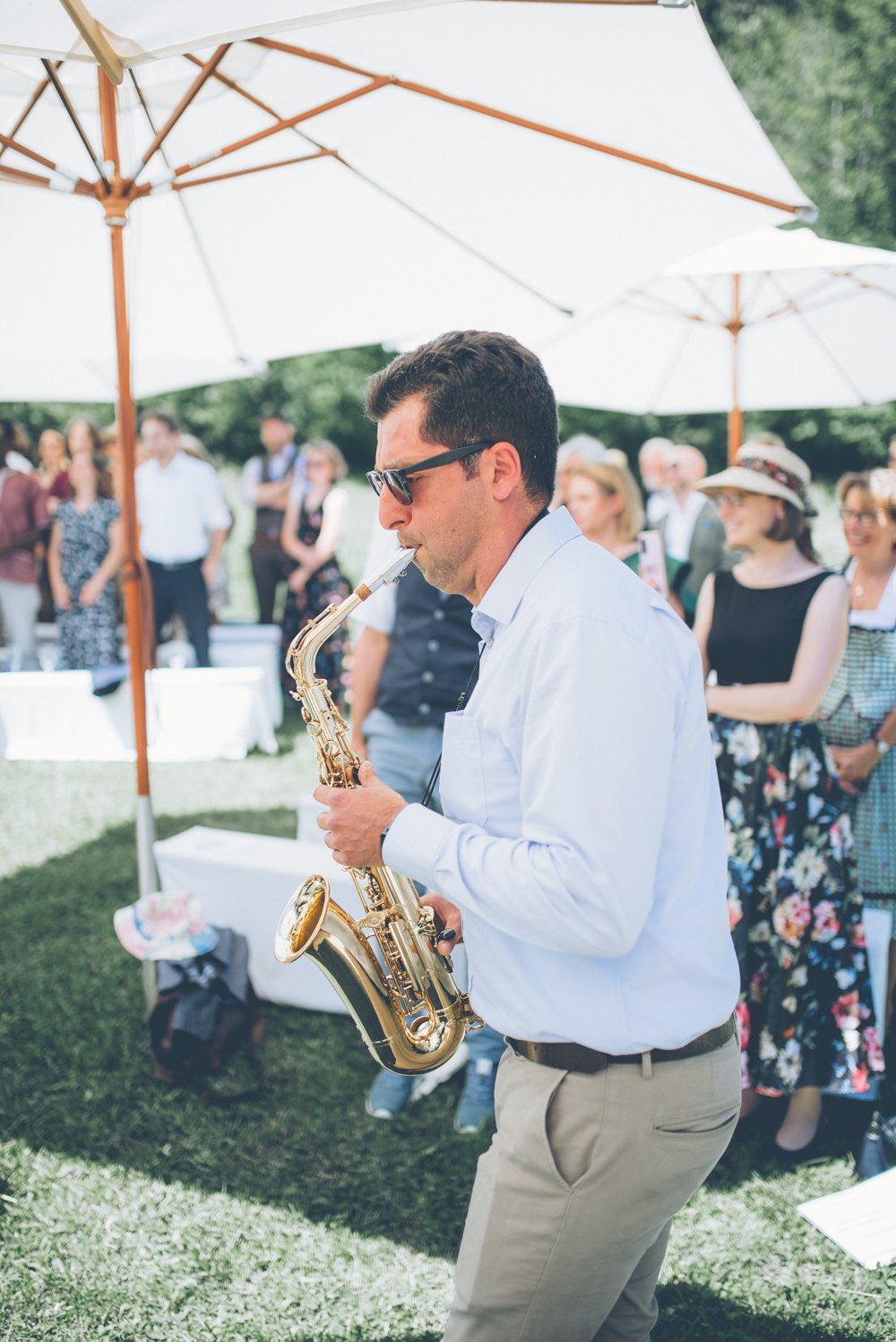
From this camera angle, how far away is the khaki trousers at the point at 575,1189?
1.68m

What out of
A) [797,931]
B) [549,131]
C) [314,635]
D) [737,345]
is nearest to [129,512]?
[314,635]

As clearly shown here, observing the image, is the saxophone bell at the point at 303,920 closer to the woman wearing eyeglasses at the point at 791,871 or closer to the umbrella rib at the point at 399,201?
the woman wearing eyeglasses at the point at 791,871

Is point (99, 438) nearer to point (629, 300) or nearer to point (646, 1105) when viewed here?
point (629, 300)

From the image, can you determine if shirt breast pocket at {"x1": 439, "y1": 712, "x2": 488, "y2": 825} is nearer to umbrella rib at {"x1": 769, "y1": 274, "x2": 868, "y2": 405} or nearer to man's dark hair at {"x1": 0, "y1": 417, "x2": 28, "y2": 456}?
umbrella rib at {"x1": 769, "y1": 274, "x2": 868, "y2": 405}

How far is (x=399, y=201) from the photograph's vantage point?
440cm

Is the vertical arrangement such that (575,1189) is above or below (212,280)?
below

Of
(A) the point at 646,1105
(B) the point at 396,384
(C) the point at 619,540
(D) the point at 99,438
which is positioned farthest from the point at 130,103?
(D) the point at 99,438

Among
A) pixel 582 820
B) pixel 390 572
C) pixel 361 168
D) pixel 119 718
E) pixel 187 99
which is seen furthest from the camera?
pixel 119 718

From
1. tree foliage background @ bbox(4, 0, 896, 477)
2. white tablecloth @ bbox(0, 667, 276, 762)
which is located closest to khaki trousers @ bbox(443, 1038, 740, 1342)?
white tablecloth @ bbox(0, 667, 276, 762)

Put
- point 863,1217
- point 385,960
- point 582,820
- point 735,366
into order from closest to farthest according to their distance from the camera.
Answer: point 582,820
point 385,960
point 863,1217
point 735,366

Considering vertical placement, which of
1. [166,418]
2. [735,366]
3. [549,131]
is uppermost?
[549,131]

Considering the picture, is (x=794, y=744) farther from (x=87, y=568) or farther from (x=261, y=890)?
(x=87, y=568)

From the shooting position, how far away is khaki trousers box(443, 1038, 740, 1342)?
5.51ft

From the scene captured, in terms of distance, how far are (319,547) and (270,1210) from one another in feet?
19.9
